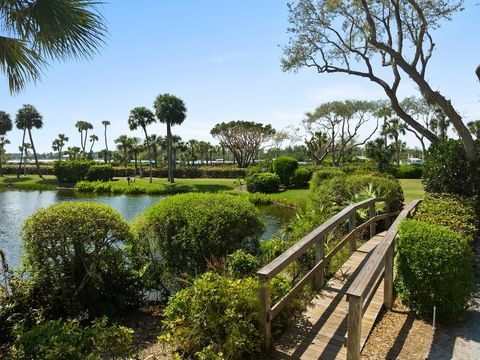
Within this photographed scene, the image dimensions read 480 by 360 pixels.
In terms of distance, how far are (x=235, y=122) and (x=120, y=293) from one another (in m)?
49.7

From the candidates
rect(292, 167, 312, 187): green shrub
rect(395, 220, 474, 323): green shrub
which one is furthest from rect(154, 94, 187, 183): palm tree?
rect(395, 220, 474, 323): green shrub

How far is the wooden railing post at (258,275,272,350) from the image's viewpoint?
10.5 feet

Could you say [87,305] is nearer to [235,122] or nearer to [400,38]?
[400,38]

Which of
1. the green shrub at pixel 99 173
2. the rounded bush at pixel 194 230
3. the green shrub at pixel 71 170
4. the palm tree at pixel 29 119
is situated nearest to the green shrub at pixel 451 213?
the rounded bush at pixel 194 230

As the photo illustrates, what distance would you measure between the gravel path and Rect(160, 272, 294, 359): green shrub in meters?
1.25

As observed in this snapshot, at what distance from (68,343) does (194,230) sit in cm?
305

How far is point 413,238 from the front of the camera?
4.23 m

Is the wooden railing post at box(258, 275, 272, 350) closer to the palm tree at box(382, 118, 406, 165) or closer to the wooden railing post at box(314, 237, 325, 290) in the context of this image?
the wooden railing post at box(314, 237, 325, 290)

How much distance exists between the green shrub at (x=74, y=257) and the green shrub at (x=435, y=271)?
13.5 ft

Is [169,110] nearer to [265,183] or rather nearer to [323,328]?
[265,183]

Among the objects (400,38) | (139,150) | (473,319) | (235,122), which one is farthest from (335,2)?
(139,150)

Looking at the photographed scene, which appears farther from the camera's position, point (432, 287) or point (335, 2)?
point (335, 2)

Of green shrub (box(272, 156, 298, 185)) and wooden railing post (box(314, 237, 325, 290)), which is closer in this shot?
wooden railing post (box(314, 237, 325, 290))

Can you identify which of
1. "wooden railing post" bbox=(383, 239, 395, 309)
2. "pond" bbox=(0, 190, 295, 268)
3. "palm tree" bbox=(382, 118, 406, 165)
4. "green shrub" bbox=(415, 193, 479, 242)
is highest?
"palm tree" bbox=(382, 118, 406, 165)
